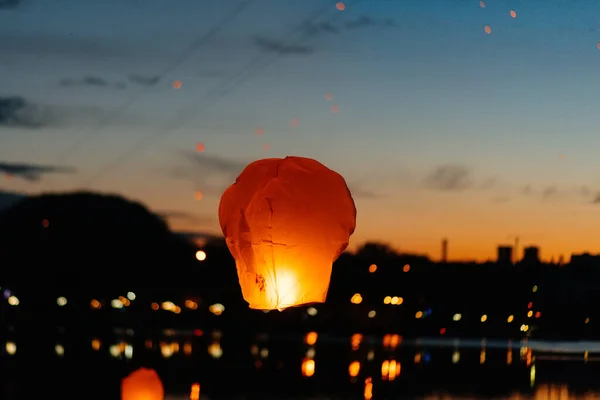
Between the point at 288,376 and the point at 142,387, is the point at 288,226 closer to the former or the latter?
the point at 142,387

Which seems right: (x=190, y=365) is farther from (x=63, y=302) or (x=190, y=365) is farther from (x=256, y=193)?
(x=63, y=302)

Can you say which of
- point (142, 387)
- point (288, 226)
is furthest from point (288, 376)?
point (288, 226)

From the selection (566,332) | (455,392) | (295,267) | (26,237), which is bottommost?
(566,332)

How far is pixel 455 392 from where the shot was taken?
65.2 ft

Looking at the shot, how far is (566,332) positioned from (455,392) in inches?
2554

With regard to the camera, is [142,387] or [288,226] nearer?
[288,226]

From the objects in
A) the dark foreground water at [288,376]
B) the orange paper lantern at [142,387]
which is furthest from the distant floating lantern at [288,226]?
the dark foreground water at [288,376]

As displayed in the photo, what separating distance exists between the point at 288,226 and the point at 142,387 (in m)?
7.64

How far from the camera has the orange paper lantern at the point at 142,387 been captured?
57.9 ft

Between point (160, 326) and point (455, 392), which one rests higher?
point (455, 392)

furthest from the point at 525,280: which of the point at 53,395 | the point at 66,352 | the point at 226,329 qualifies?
the point at 53,395

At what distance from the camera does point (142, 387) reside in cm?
1947

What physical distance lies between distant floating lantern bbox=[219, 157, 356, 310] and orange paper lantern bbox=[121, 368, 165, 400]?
4.84 m

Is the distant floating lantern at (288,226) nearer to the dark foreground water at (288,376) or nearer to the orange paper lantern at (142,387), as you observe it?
the orange paper lantern at (142,387)
